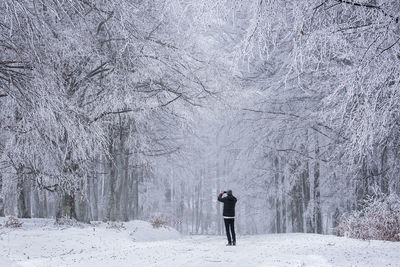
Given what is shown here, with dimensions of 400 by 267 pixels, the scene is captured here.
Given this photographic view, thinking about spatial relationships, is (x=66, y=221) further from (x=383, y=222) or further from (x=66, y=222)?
(x=383, y=222)

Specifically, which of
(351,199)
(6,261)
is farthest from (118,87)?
(351,199)

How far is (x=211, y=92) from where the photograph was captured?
44.2 ft

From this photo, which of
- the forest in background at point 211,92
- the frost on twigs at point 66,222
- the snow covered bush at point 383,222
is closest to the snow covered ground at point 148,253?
the frost on twigs at point 66,222

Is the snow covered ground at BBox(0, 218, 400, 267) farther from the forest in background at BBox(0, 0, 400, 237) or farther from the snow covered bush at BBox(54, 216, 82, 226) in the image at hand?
the forest in background at BBox(0, 0, 400, 237)

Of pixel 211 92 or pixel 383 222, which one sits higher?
pixel 211 92

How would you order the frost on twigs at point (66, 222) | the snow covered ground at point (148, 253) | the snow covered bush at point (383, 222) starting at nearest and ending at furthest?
1. the snow covered ground at point (148, 253)
2. the snow covered bush at point (383, 222)
3. the frost on twigs at point (66, 222)

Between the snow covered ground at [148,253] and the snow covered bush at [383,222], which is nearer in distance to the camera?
the snow covered ground at [148,253]

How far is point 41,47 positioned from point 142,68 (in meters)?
4.43

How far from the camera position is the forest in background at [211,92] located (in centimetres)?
671

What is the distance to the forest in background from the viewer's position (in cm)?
671

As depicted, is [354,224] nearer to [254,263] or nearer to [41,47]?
[254,263]

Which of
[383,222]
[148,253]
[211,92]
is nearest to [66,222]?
[148,253]

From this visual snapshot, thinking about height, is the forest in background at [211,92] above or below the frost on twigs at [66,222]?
above

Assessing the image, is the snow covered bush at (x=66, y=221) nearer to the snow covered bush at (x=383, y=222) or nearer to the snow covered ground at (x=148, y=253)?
the snow covered ground at (x=148, y=253)
